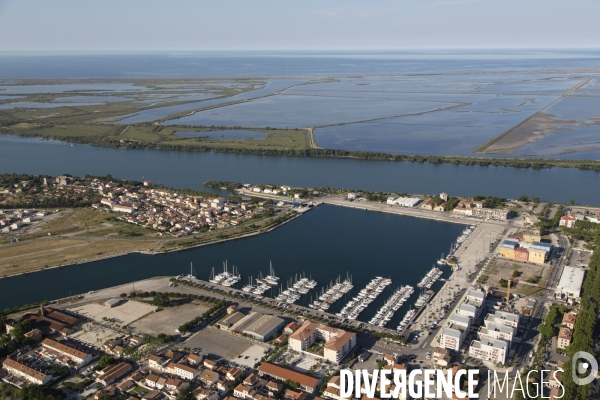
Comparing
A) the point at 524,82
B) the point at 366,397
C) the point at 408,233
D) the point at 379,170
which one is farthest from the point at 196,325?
the point at 524,82

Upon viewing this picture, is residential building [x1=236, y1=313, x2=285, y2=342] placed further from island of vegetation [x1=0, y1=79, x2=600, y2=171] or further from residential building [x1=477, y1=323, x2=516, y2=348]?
island of vegetation [x1=0, y1=79, x2=600, y2=171]

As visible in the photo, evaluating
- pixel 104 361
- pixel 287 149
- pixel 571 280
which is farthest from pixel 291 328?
pixel 287 149

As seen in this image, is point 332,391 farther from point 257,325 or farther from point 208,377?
point 257,325

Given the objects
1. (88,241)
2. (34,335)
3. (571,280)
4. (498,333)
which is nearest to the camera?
(498,333)

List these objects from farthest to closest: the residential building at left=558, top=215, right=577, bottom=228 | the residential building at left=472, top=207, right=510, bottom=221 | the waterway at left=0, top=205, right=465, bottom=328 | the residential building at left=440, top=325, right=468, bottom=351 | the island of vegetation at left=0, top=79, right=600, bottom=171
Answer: the island of vegetation at left=0, top=79, right=600, bottom=171
the residential building at left=472, top=207, right=510, bottom=221
the residential building at left=558, top=215, right=577, bottom=228
the waterway at left=0, top=205, right=465, bottom=328
the residential building at left=440, top=325, right=468, bottom=351

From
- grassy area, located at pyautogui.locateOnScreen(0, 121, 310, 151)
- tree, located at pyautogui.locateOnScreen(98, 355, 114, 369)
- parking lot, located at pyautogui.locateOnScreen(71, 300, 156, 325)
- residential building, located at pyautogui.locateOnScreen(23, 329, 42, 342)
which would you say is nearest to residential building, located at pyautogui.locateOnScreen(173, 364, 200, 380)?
tree, located at pyautogui.locateOnScreen(98, 355, 114, 369)
